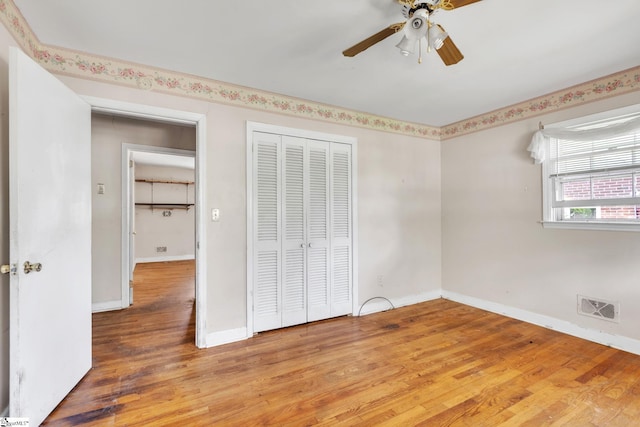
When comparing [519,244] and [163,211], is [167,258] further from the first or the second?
[519,244]

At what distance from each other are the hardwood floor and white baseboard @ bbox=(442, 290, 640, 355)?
0.10 meters

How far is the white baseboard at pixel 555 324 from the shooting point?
2.57m

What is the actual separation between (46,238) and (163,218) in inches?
242

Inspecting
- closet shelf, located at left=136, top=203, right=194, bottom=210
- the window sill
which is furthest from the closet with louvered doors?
closet shelf, located at left=136, top=203, right=194, bottom=210

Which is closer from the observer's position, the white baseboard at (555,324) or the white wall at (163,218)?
the white baseboard at (555,324)

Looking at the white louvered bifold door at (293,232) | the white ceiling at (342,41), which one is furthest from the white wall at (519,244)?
the white louvered bifold door at (293,232)

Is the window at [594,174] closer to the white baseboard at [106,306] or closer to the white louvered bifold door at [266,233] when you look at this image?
the white louvered bifold door at [266,233]

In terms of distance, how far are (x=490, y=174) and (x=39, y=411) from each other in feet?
14.8

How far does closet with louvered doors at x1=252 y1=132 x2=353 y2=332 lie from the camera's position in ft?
9.80

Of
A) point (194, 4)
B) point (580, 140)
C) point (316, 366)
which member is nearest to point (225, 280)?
point (316, 366)

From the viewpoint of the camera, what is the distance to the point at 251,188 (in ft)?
9.55

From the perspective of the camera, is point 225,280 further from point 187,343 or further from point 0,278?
point 0,278

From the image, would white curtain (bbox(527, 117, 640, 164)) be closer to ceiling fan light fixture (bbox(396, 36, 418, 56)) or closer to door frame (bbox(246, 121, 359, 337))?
door frame (bbox(246, 121, 359, 337))

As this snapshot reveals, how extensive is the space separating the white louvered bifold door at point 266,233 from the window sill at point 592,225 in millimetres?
2873
